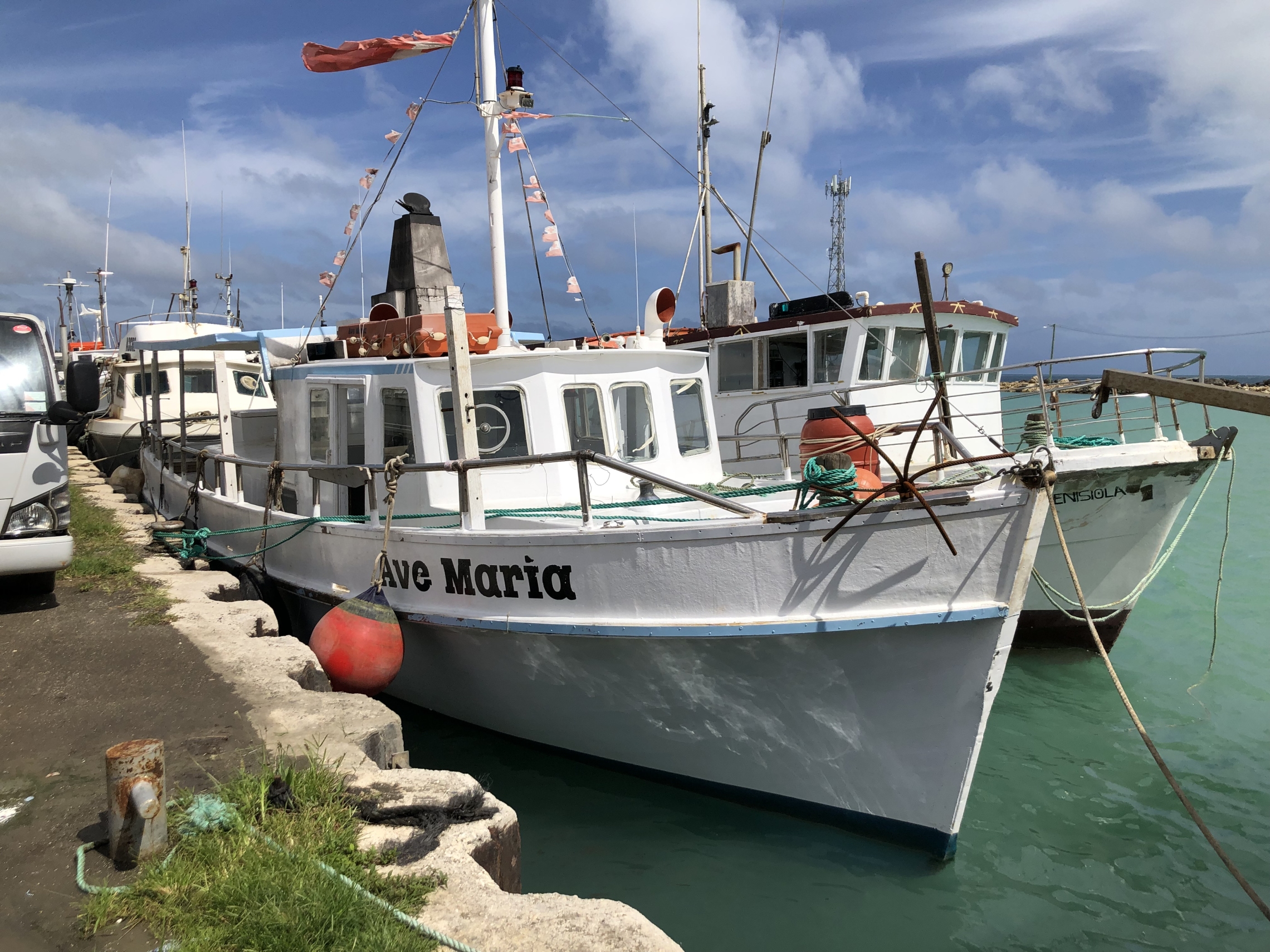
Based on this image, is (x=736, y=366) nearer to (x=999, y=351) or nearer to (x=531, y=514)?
(x=999, y=351)

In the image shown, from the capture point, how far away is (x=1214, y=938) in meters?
4.97

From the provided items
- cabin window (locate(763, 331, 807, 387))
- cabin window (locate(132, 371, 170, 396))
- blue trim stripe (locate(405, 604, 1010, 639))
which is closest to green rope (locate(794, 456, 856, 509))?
blue trim stripe (locate(405, 604, 1010, 639))

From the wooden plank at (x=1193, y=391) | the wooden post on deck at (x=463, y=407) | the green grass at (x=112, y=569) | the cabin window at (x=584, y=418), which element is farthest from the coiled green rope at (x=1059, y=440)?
the green grass at (x=112, y=569)

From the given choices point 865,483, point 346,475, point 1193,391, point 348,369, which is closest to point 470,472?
point 346,475

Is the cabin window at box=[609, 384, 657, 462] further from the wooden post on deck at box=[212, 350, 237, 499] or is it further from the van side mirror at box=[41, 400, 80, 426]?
the wooden post on deck at box=[212, 350, 237, 499]

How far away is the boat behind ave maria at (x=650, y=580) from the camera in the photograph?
16.4 ft

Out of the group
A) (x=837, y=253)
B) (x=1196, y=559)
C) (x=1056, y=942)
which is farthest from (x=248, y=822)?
(x=837, y=253)

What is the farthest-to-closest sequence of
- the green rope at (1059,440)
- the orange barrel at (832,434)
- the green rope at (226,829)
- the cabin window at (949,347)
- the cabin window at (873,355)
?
the cabin window at (949,347), the cabin window at (873,355), the green rope at (1059,440), the orange barrel at (832,434), the green rope at (226,829)

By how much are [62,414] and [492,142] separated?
4015 millimetres

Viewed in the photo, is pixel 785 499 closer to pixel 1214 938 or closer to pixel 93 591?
pixel 1214 938

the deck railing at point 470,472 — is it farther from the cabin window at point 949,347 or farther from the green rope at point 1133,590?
the cabin window at point 949,347

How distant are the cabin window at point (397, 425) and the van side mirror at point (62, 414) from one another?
2.11 m

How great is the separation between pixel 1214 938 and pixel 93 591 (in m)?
8.66

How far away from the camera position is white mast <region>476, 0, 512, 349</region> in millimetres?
7359
